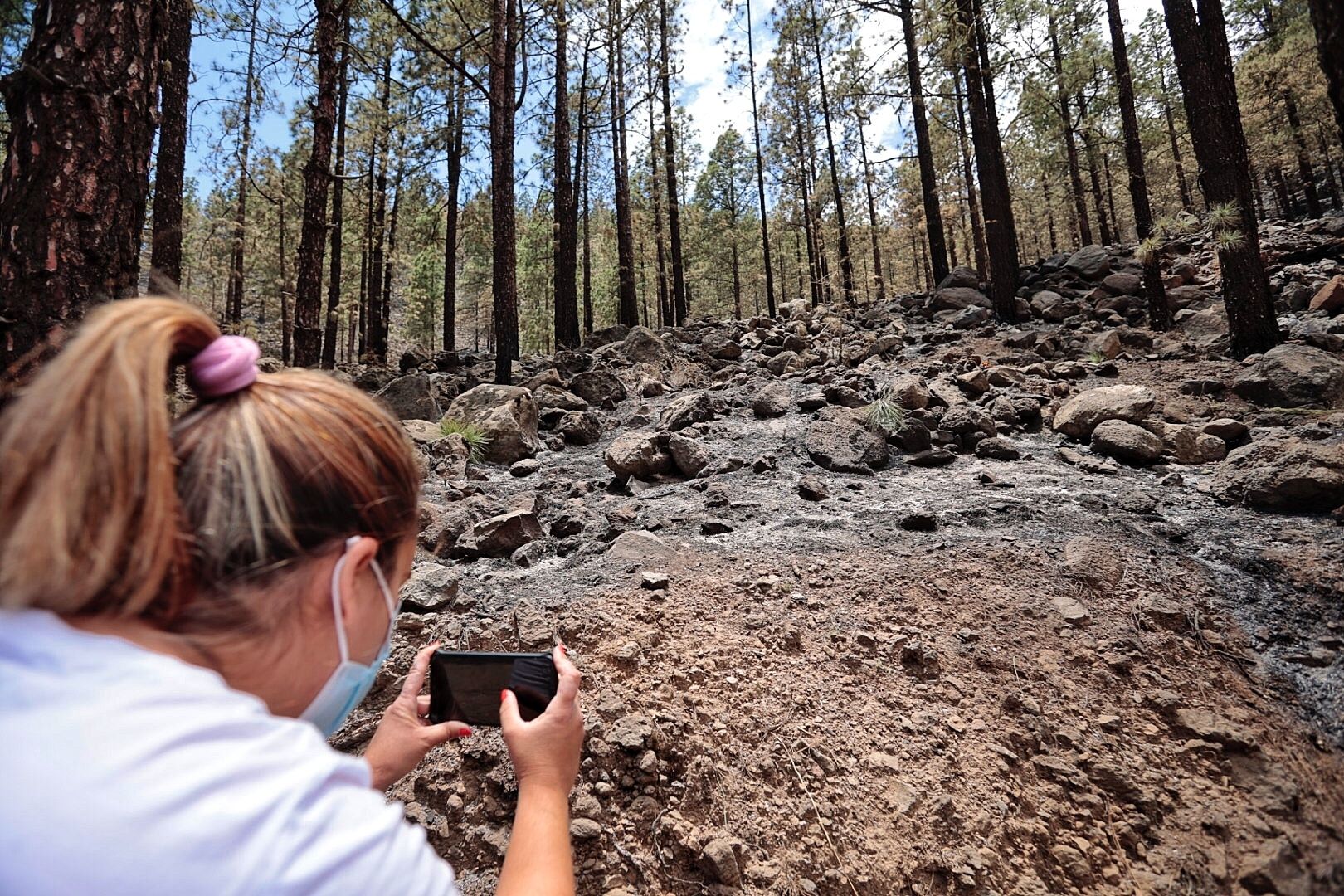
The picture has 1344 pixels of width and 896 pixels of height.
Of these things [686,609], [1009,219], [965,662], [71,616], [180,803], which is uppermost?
[1009,219]

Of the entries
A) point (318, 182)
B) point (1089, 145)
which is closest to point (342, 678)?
point (318, 182)

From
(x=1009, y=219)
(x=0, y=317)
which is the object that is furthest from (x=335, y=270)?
(x=1009, y=219)

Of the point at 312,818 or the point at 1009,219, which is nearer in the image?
the point at 312,818

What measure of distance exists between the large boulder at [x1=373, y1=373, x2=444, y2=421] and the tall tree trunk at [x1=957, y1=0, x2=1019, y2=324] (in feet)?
30.8

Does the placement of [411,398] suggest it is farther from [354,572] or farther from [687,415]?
[354,572]

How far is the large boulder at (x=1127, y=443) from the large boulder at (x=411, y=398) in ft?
23.8

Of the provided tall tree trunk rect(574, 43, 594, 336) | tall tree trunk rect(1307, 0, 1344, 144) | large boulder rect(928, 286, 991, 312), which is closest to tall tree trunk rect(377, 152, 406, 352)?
tall tree trunk rect(574, 43, 594, 336)

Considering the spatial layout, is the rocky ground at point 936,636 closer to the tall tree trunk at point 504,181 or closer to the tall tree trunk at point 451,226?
the tall tree trunk at point 504,181

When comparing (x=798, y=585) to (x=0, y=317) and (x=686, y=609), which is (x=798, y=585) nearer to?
(x=686, y=609)

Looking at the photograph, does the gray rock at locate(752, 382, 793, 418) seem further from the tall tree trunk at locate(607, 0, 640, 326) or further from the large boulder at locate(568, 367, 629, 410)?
the tall tree trunk at locate(607, 0, 640, 326)

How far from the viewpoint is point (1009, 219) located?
1029cm

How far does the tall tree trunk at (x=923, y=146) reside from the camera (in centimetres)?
1161

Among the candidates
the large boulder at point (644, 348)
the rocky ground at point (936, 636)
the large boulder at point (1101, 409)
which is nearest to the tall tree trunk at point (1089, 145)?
the rocky ground at point (936, 636)

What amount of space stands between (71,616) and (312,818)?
0.39 m
